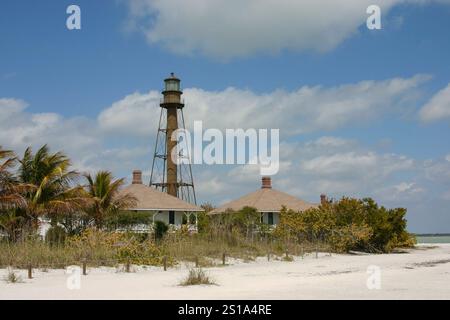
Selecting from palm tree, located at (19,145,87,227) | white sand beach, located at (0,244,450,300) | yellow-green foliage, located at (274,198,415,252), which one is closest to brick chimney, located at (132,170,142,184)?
yellow-green foliage, located at (274,198,415,252)

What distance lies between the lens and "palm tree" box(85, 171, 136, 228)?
99.2 ft

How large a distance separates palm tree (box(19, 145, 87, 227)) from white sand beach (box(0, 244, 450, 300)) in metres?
6.51

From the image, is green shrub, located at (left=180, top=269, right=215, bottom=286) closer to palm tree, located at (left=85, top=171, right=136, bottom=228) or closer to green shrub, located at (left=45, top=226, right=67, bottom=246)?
green shrub, located at (left=45, top=226, right=67, bottom=246)

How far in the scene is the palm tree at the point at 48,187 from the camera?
2477 cm

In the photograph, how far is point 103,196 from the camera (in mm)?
30594

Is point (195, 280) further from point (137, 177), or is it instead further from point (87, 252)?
point (137, 177)

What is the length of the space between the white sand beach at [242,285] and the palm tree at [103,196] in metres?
10.1

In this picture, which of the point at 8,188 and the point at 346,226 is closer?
the point at 8,188

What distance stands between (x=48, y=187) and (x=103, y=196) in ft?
17.5

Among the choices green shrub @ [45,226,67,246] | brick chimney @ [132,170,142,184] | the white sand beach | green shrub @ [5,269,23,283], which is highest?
brick chimney @ [132,170,142,184]

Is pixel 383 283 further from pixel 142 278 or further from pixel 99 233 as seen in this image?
pixel 99 233

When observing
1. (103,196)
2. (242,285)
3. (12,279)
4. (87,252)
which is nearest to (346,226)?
(103,196)

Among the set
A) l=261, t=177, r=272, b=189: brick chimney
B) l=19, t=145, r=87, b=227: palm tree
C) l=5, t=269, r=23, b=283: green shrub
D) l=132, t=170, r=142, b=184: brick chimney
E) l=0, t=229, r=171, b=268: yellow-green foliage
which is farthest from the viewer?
l=261, t=177, r=272, b=189: brick chimney
